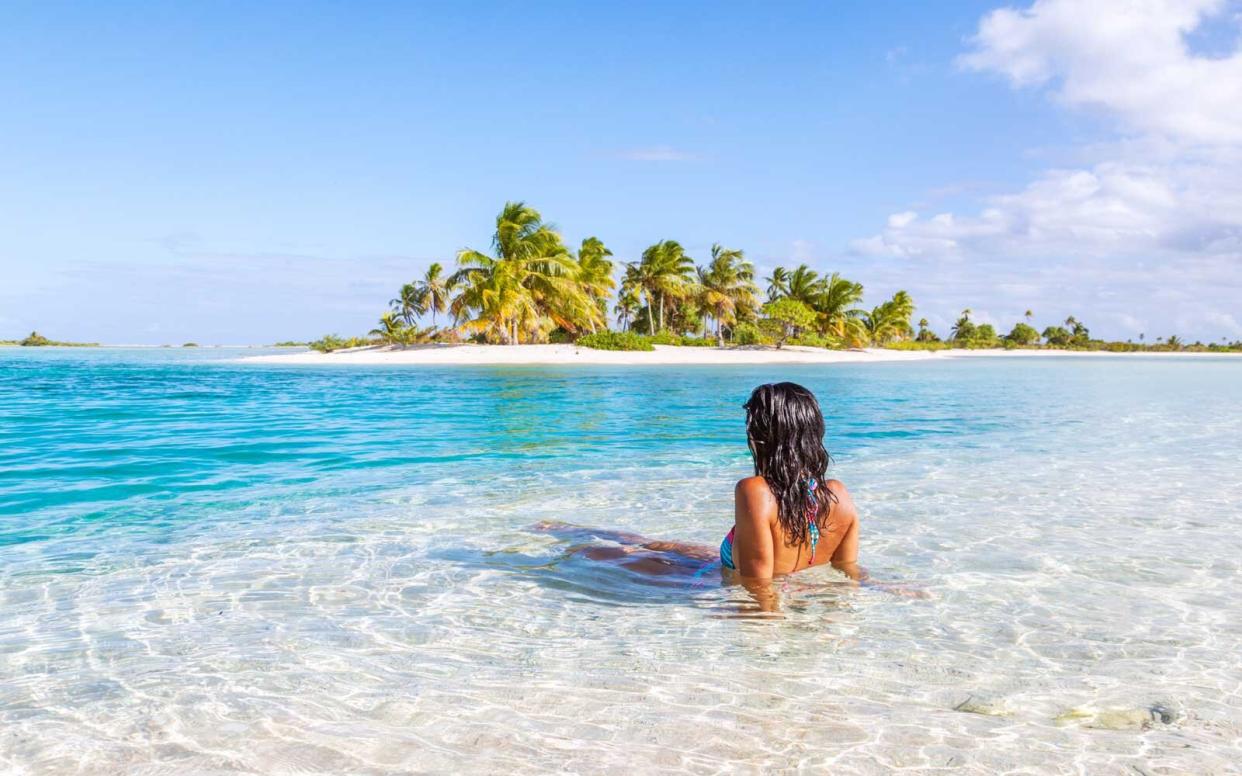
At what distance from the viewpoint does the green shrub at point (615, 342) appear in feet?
171

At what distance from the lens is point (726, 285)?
217ft

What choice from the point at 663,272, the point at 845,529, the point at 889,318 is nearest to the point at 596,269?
the point at 663,272

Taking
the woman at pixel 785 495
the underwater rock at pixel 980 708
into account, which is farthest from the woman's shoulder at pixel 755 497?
the underwater rock at pixel 980 708

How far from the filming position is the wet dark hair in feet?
14.1

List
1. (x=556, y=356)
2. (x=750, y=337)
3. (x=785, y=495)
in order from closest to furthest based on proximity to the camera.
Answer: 1. (x=785, y=495)
2. (x=556, y=356)
3. (x=750, y=337)

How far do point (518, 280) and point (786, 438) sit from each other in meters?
48.7

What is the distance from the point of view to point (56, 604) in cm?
489

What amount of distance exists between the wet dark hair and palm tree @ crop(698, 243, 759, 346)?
61.6 meters

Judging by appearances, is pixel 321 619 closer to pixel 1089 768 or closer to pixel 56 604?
pixel 56 604

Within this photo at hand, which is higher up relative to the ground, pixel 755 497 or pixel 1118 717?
pixel 755 497

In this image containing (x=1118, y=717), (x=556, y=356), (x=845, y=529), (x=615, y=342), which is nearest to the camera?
(x=1118, y=717)

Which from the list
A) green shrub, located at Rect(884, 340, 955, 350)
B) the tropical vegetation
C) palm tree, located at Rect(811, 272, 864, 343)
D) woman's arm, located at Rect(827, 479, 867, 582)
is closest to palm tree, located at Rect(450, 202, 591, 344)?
the tropical vegetation

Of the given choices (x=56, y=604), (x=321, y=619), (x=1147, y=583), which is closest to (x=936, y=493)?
(x=1147, y=583)

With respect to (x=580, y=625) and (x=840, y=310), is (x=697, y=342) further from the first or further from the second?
(x=580, y=625)
